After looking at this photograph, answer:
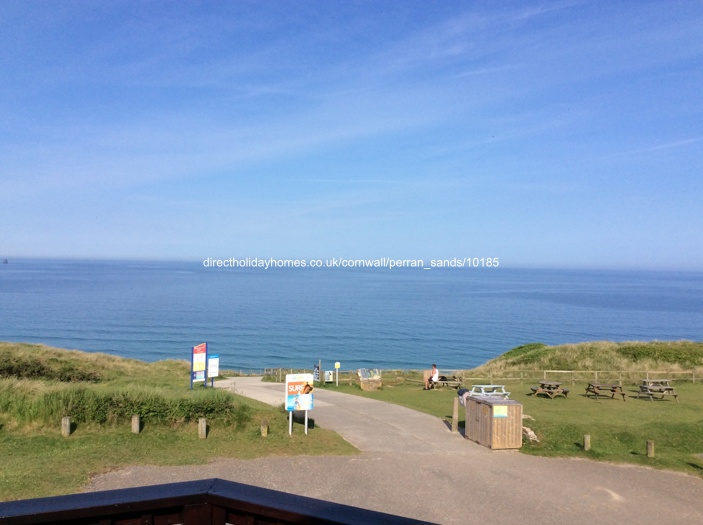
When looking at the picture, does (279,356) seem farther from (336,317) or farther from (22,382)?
(22,382)

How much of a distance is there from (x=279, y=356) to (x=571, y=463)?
44.9m

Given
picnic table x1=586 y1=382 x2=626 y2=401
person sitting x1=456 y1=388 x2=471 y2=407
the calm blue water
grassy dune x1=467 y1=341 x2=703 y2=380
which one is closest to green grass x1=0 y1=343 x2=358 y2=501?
person sitting x1=456 y1=388 x2=471 y2=407

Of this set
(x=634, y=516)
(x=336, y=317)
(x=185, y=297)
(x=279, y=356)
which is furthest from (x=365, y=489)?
(x=185, y=297)

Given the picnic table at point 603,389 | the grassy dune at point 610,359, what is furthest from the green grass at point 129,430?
the grassy dune at point 610,359

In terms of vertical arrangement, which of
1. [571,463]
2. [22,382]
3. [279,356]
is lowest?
[279,356]

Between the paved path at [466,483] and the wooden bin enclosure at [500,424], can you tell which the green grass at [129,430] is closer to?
the paved path at [466,483]

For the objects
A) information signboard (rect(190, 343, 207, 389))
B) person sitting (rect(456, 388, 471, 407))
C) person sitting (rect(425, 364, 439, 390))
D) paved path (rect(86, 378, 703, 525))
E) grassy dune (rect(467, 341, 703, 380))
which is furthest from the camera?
grassy dune (rect(467, 341, 703, 380))

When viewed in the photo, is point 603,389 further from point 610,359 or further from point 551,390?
point 610,359

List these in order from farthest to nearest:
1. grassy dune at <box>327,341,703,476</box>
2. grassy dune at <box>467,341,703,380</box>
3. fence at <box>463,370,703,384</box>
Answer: grassy dune at <box>467,341,703,380</box>, fence at <box>463,370,703,384</box>, grassy dune at <box>327,341,703,476</box>

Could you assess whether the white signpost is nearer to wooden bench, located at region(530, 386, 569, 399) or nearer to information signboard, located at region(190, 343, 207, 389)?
information signboard, located at region(190, 343, 207, 389)

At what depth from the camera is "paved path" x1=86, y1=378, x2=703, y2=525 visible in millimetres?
11062

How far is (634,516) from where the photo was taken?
36.1 ft

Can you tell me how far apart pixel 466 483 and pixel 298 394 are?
5651 millimetres

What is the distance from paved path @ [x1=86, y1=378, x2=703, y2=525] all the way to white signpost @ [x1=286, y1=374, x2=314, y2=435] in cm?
166
